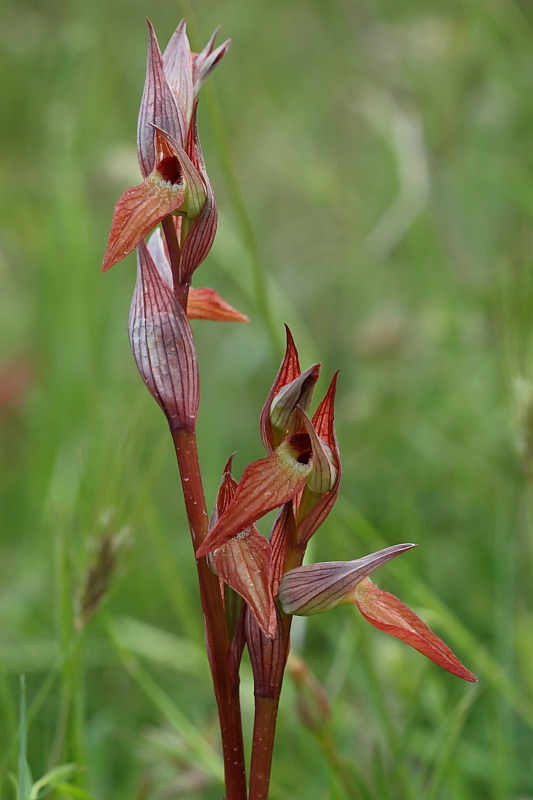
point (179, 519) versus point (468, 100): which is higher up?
point (468, 100)

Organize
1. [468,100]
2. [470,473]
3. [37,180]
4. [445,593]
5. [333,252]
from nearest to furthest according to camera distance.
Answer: [445,593], [470,473], [468,100], [37,180], [333,252]

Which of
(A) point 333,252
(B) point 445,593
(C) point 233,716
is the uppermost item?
(A) point 333,252

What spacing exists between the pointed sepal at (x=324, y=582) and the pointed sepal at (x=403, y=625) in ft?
0.05

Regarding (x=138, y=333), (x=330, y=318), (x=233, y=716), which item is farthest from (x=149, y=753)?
(x=330, y=318)

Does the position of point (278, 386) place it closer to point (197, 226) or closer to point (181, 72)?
point (197, 226)

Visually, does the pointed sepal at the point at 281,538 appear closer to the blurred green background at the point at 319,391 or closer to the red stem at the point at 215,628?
the red stem at the point at 215,628

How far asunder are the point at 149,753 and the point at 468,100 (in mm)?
2377

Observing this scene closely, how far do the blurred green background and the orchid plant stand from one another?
18 centimetres

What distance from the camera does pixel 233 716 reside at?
0.52 meters

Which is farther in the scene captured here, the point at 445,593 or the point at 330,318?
the point at 330,318

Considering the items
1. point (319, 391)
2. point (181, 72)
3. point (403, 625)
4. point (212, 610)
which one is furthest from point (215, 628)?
point (319, 391)

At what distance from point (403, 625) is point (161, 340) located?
0.23 meters

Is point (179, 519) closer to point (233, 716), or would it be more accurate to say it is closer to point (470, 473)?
point (470, 473)

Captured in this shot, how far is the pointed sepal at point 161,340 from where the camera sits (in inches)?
20.2
